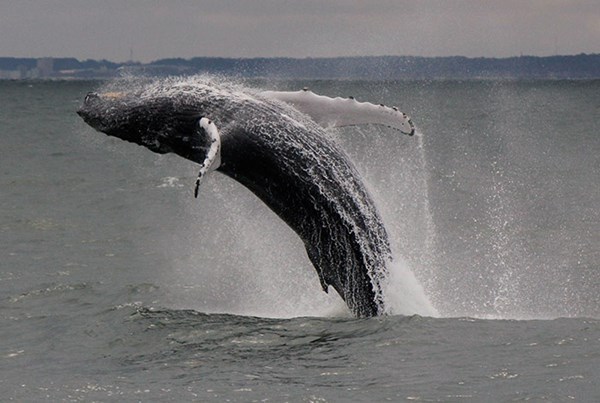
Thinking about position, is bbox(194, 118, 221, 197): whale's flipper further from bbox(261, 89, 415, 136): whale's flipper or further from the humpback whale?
bbox(261, 89, 415, 136): whale's flipper

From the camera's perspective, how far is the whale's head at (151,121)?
464 inches

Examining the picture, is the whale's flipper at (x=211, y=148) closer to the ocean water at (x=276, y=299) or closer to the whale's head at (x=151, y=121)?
the whale's head at (x=151, y=121)

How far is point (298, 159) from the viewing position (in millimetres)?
11500

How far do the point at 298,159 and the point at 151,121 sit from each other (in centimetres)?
155

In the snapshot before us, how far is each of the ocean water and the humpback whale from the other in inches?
16.2

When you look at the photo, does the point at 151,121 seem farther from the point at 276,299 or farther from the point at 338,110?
the point at 276,299

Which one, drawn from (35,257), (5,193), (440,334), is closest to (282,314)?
(440,334)

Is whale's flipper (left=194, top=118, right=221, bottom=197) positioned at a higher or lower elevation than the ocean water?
higher

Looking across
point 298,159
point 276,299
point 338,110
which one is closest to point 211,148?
point 298,159

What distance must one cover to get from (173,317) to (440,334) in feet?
10.1

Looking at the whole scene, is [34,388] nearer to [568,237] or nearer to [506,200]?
[568,237]

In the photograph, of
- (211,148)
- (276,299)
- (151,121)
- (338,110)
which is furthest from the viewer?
(276,299)

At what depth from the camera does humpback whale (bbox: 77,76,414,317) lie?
37.7 ft

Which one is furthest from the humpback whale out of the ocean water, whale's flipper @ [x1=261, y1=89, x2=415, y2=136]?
the ocean water
